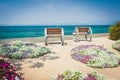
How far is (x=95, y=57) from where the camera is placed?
10.4 m

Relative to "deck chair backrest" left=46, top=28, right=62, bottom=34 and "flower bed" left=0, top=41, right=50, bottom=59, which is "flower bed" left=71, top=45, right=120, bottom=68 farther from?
"deck chair backrest" left=46, top=28, right=62, bottom=34

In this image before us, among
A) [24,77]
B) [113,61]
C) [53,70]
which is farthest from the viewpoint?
[113,61]

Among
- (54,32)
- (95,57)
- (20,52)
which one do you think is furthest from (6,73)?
(54,32)

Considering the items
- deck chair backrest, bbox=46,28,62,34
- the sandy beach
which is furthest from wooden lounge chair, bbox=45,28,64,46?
the sandy beach

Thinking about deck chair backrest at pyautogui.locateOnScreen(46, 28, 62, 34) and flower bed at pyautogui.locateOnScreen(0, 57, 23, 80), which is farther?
deck chair backrest at pyautogui.locateOnScreen(46, 28, 62, 34)

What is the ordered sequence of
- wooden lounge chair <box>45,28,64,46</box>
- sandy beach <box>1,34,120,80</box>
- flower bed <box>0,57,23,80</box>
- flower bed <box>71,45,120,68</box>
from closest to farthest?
flower bed <box>0,57,23,80</box> → sandy beach <box>1,34,120,80</box> → flower bed <box>71,45,120,68</box> → wooden lounge chair <box>45,28,64,46</box>

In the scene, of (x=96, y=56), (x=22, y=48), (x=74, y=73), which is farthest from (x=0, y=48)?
(x=74, y=73)

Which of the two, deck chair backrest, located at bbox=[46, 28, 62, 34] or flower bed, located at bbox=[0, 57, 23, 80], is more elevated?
deck chair backrest, located at bbox=[46, 28, 62, 34]

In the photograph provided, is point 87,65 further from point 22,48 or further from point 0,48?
point 0,48

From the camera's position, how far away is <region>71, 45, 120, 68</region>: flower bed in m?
9.52

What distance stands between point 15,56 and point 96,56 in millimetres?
4076

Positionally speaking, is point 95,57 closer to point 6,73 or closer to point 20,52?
point 20,52

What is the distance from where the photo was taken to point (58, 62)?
964 cm

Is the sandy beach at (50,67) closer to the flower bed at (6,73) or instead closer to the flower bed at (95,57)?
the flower bed at (95,57)
